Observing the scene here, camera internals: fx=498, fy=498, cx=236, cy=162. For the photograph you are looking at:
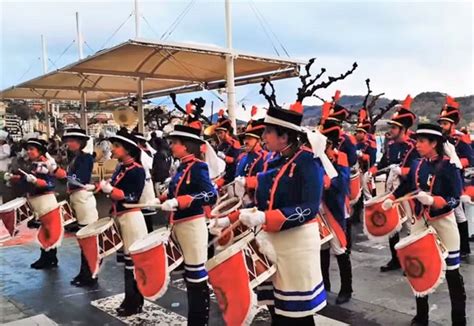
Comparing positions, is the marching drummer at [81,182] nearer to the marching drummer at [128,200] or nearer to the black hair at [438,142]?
the marching drummer at [128,200]

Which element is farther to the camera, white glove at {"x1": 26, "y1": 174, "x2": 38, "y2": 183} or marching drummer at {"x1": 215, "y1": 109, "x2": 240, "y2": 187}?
marching drummer at {"x1": 215, "y1": 109, "x2": 240, "y2": 187}

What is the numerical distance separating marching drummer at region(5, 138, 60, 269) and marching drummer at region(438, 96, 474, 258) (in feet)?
14.8

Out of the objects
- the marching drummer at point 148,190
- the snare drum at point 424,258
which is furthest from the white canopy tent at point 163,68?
the snare drum at point 424,258

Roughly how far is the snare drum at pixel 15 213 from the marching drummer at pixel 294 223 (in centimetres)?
404

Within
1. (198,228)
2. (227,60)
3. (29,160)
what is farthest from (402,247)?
(227,60)

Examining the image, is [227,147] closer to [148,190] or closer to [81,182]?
[148,190]

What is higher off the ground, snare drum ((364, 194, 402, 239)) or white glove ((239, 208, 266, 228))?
white glove ((239, 208, 266, 228))

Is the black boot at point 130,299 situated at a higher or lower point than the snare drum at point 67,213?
lower

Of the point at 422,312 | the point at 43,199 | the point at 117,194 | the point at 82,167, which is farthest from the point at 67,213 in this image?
the point at 422,312

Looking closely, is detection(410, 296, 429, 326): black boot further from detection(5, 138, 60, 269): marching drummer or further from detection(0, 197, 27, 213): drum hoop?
detection(0, 197, 27, 213): drum hoop

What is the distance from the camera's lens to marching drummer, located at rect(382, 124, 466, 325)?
142 inches

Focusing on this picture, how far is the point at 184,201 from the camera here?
346 centimetres

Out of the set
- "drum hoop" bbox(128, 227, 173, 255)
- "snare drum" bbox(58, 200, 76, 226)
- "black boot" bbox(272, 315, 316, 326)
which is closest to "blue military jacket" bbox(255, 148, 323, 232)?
"black boot" bbox(272, 315, 316, 326)

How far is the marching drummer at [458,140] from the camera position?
571cm
